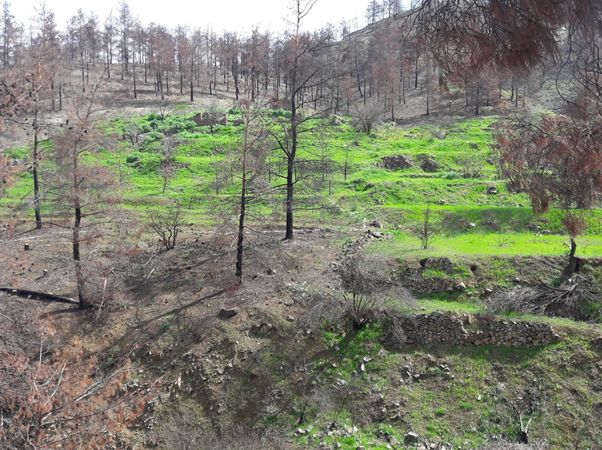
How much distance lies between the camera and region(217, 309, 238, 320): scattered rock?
1437cm

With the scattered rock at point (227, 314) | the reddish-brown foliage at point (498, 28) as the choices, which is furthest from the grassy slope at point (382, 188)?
the reddish-brown foliage at point (498, 28)

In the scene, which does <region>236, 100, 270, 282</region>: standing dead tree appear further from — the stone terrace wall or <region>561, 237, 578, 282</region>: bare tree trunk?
<region>561, 237, 578, 282</region>: bare tree trunk

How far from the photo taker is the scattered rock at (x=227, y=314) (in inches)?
566

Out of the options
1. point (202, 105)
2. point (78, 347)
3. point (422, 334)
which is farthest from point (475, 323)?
point (202, 105)

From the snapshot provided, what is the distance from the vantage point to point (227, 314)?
14.4 meters

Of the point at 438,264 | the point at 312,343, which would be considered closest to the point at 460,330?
the point at 438,264

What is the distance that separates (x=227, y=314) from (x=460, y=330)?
20.5ft

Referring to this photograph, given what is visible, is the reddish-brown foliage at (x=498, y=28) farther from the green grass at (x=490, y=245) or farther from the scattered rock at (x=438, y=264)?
the green grass at (x=490, y=245)

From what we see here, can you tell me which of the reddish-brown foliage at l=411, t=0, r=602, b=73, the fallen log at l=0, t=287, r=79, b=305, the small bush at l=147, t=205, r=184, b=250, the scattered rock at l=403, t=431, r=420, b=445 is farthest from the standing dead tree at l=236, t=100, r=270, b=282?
the reddish-brown foliage at l=411, t=0, r=602, b=73

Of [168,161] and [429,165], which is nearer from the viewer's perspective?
[429,165]

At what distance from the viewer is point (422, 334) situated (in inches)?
531

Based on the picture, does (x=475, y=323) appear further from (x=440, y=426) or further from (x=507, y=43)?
(x=507, y=43)

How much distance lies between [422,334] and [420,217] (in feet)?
30.7

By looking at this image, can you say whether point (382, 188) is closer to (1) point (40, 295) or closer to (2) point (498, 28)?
(1) point (40, 295)
